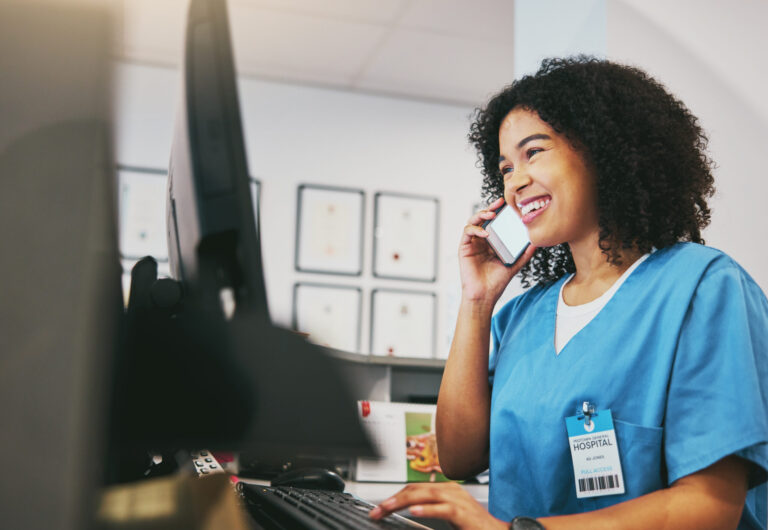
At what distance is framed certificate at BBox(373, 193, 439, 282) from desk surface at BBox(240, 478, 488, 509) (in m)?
1.99

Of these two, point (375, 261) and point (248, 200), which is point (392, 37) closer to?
point (375, 261)

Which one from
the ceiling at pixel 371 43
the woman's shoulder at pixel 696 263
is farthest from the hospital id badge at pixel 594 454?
the ceiling at pixel 371 43

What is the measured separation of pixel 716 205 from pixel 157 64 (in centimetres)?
291

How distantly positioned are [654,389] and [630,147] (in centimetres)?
42

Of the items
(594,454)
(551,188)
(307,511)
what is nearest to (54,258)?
(307,511)

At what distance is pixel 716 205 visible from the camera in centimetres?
154

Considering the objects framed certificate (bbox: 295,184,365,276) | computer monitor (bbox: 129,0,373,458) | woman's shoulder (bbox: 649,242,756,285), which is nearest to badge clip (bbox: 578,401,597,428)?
woman's shoulder (bbox: 649,242,756,285)

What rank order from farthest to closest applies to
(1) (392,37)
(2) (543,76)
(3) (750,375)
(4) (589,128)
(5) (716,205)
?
(1) (392,37)
(5) (716,205)
(2) (543,76)
(4) (589,128)
(3) (750,375)

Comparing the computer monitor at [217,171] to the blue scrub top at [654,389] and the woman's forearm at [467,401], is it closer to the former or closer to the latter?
the blue scrub top at [654,389]

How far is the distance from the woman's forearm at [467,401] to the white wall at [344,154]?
239cm

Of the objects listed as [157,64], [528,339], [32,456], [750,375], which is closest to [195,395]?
[32,456]

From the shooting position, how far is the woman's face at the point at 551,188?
1.06 m

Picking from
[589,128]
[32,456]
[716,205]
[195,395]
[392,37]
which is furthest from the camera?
[392,37]

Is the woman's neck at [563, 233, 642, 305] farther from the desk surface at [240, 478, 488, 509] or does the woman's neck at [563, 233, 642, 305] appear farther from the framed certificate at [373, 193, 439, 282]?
the framed certificate at [373, 193, 439, 282]
